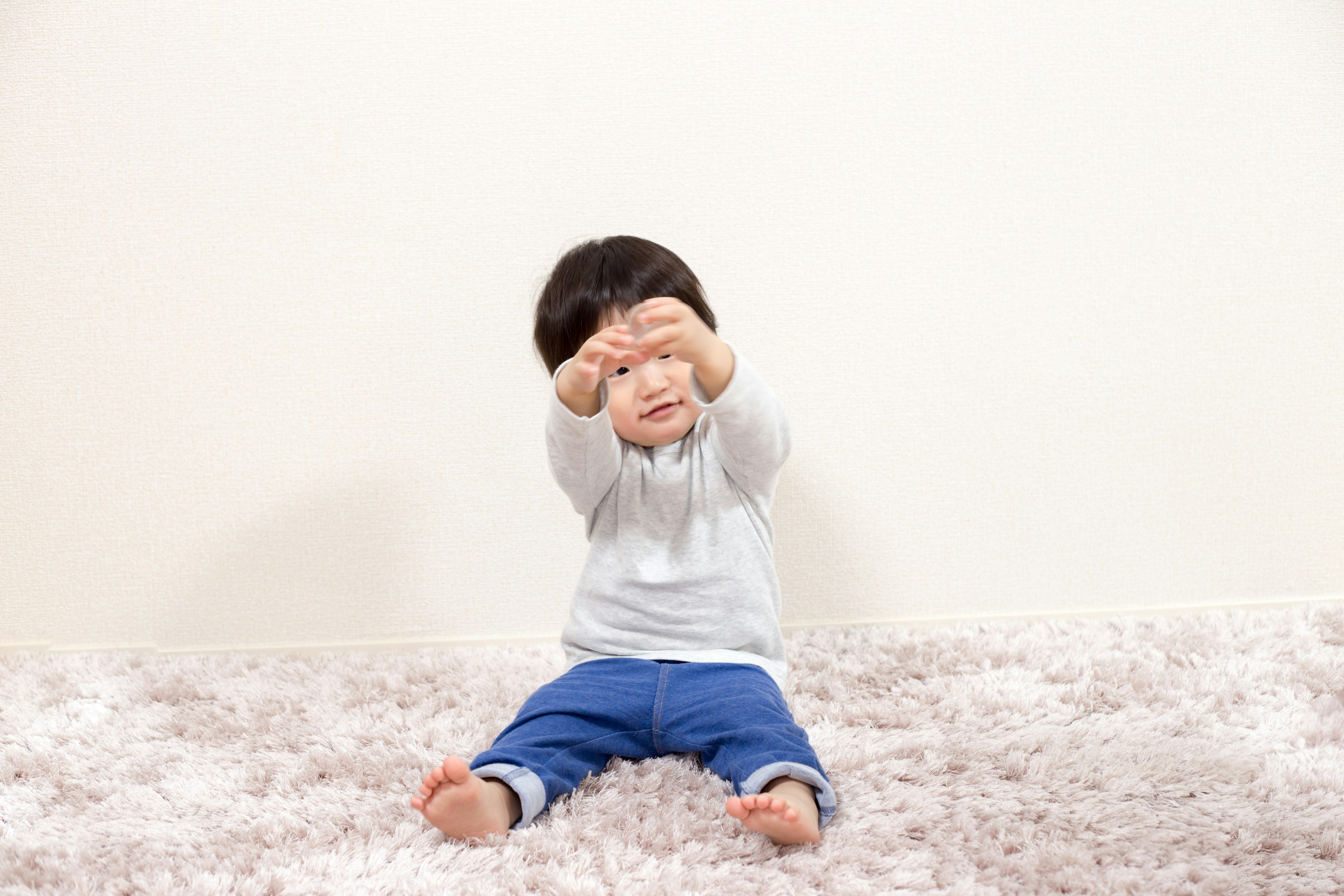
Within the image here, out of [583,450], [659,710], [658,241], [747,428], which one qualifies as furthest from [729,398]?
[658,241]

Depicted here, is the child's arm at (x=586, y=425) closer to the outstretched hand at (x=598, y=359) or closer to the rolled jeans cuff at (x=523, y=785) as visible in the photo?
the outstretched hand at (x=598, y=359)

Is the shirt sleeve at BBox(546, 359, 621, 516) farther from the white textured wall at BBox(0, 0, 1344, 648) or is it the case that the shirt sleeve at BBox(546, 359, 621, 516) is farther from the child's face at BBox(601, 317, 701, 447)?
the white textured wall at BBox(0, 0, 1344, 648)

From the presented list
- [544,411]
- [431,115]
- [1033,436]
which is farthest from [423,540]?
[1033,436]

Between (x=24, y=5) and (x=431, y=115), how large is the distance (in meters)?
0.55

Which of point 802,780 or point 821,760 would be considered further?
point 821,760

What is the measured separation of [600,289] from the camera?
2.93ft

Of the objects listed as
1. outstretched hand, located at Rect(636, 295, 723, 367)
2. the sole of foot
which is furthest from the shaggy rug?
outstretched hand, located at Rect(636, 295, 723, 367)

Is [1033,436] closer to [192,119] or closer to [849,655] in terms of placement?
[849,655]

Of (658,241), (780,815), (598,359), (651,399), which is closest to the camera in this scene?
(780,815)

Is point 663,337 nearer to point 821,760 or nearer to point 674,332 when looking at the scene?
point 674,332

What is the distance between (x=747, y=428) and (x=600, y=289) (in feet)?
0.69

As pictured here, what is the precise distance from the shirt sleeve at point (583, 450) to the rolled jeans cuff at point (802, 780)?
1.06 feet

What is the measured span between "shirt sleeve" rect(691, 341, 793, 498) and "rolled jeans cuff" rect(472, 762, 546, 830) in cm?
34

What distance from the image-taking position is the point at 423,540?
1235 mm
